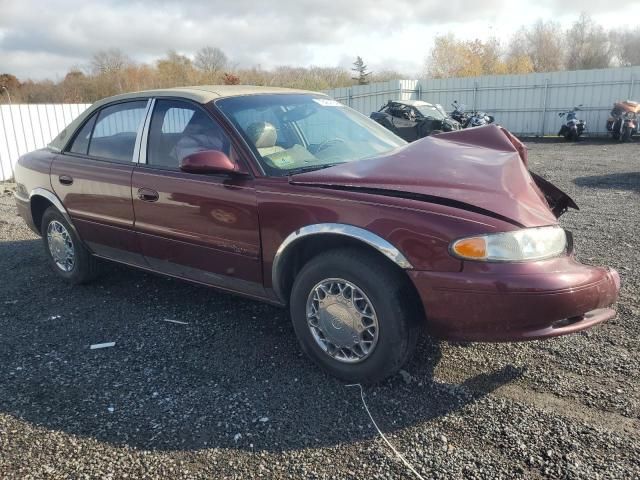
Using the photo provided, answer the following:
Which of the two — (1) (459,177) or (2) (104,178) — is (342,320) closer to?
(1) (459,177)

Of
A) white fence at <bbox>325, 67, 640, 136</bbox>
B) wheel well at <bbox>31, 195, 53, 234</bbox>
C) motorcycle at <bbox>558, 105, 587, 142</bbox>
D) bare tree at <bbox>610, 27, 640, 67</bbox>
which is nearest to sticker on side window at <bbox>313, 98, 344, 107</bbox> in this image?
wheel well at <bbox>31, 195, 53, 234</bbox>

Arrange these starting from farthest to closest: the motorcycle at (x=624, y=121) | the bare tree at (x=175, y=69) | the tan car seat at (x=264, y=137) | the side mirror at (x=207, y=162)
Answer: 1. the bare tree at (x=175, y=69)
2. the motorcycle at (x=624, y=121)
3. the tan car seat at (x=264, y=137)
4. the side mirror at (x=207, y=162)

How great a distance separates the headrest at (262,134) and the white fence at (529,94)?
66.4 feet

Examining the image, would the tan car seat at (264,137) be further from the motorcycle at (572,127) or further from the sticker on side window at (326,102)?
the motorcycle at (572,127)

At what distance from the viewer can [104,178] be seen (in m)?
4.04

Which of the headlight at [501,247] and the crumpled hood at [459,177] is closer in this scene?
the headlight at [501,247]

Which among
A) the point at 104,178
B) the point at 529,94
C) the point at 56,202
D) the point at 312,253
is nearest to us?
the point at 312,253

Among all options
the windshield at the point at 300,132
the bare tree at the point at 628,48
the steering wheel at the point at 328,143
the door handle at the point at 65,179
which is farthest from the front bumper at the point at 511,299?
the bare tree at the point at 628,48

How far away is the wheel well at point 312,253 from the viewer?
9.18 ft

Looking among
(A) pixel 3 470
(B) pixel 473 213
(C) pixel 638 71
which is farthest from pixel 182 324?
(C) pixel 638 71

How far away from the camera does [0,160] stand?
1120 centimetres

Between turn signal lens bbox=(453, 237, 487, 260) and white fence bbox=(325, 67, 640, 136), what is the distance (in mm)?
20621

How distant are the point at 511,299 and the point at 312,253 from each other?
1.24m

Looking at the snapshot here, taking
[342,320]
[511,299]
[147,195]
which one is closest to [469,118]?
[147,195]
